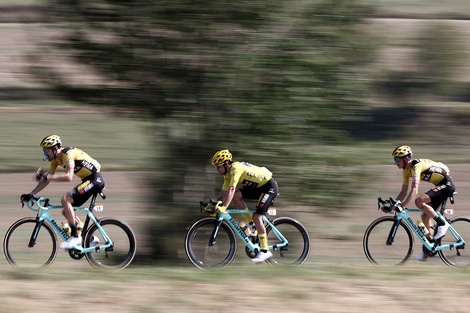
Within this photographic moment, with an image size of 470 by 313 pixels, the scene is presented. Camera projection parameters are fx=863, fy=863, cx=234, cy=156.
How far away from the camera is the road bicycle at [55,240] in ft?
37.3

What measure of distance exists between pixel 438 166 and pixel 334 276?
458cm

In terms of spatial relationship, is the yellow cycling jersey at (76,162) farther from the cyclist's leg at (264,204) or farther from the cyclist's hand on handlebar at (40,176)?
the cyclist's leg at (264,204)

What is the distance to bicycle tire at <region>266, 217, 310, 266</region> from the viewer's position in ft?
38.9

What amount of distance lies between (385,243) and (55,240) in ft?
15.2

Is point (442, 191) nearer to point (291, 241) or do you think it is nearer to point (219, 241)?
point (291, 241)

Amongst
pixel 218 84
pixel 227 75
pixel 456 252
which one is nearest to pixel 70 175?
pixel 218 84

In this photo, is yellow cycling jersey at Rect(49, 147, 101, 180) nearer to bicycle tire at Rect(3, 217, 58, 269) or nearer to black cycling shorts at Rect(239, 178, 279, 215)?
bicycle tire at Rect(3, 217, 58, 269)

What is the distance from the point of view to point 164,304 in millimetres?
7031

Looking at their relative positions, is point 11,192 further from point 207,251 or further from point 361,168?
point 361,168

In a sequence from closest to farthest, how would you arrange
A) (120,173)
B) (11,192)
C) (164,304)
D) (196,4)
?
1. (164,304)
2. (196,4)
3. (11,192)
4. (120,173)

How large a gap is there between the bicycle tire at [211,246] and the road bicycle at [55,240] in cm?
83

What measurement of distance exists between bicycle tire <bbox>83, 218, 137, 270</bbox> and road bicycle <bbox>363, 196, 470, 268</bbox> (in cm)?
335

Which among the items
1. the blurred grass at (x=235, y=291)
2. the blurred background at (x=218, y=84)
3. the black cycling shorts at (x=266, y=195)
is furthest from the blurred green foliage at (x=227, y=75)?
the blurred grass at (x=235, y=291)

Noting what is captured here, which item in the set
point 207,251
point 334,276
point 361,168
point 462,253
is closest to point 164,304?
point 334,276
